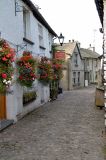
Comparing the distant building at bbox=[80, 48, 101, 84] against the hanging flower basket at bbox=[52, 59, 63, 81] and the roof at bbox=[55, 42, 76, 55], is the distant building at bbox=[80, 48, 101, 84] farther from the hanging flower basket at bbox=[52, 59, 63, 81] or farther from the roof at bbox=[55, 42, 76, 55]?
the hanging flower basket at bbox=[52, 59, 63, 81]

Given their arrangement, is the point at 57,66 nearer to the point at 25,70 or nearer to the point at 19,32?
the point at 19,32

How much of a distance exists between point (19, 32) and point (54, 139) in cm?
591

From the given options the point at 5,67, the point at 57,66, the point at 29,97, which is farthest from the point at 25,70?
the point at 57,66

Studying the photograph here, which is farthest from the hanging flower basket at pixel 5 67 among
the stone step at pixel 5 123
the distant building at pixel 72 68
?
the distant building at pixel 72 68

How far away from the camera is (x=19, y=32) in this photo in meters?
15.2

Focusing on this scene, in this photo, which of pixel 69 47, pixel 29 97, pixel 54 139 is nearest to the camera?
pixel 54 139

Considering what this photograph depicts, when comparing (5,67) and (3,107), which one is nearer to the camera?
(5,67)

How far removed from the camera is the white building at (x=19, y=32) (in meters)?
13.4

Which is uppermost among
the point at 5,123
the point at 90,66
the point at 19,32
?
the point at 19,32

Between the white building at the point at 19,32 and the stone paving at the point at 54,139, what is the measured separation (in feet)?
2.32

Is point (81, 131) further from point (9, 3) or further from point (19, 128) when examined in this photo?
point (9, 3)

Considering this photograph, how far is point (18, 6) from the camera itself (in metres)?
15.0

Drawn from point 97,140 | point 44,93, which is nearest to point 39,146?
point 97,140

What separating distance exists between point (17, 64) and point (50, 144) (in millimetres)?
5012
